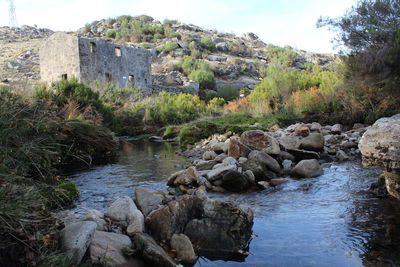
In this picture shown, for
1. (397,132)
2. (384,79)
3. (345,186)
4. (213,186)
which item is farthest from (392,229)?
(384,79)

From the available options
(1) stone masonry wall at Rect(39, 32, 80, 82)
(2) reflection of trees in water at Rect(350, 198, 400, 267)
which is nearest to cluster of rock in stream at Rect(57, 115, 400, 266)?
(2) reflection of trees in water at Rect(350, 198, 400, 267)

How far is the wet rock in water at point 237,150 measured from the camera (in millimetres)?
7515

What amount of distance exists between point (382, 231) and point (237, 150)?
409 cm

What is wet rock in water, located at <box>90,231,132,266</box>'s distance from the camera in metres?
2.79

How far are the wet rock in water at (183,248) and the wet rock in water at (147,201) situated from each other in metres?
0.72

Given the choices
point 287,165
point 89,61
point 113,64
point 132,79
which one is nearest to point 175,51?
point 132,79

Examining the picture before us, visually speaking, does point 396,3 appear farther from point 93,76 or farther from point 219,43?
point 219,43

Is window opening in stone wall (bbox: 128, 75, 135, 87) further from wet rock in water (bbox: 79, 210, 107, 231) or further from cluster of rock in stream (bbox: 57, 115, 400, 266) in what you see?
wet rock in water (bbox: 79, 210, 107, 231)

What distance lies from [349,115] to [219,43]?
1279 inches

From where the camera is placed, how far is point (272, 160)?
691 centimetres

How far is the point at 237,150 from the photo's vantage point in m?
7.61

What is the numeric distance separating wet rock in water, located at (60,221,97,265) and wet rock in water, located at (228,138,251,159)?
A: 487 centimetres

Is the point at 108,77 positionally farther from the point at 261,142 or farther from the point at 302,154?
the point at 302,154

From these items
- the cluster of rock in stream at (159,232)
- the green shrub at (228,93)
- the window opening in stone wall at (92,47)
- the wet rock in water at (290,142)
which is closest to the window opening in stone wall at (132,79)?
the window opening in stone wall at (92,47)
